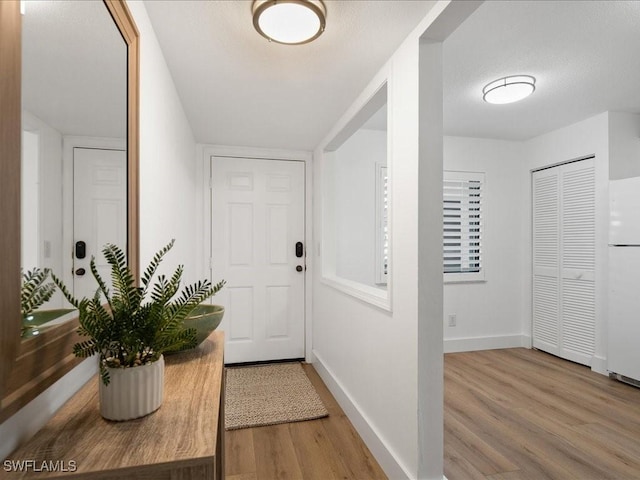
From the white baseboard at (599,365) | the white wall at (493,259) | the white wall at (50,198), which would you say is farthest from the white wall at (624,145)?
the white wall at (50,198)

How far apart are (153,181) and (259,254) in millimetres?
2008

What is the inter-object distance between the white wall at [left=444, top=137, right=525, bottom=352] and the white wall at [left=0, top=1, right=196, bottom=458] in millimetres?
2767

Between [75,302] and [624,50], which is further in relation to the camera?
[624,50]

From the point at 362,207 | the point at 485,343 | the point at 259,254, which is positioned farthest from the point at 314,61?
the point at 485,343

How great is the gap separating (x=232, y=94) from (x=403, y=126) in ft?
4.00

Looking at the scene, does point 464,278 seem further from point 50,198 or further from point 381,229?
point 50,198

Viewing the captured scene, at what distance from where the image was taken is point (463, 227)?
12.3 feet

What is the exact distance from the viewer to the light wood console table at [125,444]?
61 centimetres

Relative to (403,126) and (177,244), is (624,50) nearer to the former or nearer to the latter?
(403,126)

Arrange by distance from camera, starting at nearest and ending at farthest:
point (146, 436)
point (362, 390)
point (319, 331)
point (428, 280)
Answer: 1. point (146, 436)
2. point (428, 280)
3. point (362, 390)
4. point (319, 331)

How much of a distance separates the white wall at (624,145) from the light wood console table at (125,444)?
A: 3.84 metres

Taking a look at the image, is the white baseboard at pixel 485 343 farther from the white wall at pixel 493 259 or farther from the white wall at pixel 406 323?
the white wall at pixel 406 323

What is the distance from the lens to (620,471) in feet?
5.90

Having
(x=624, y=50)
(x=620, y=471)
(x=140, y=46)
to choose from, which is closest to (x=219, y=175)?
(x=140, y=46)
